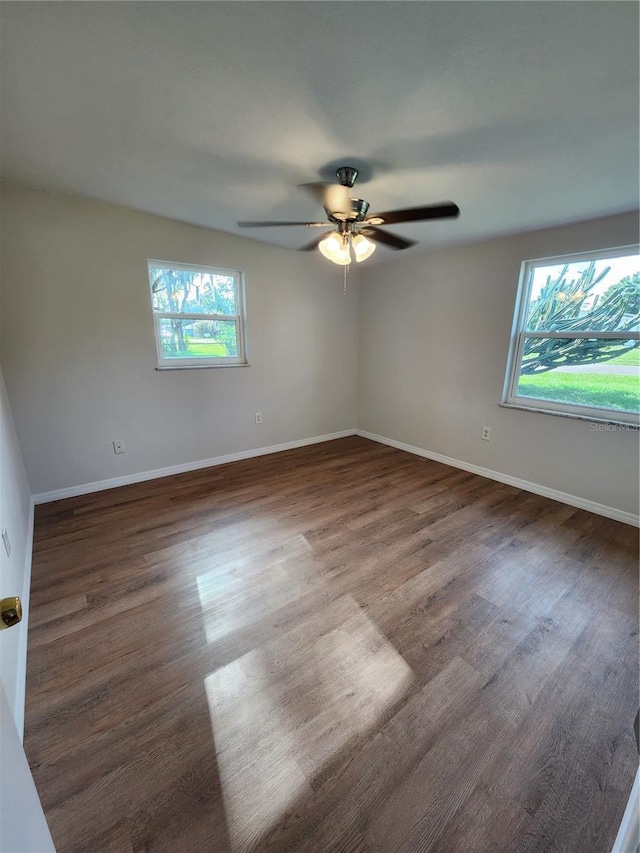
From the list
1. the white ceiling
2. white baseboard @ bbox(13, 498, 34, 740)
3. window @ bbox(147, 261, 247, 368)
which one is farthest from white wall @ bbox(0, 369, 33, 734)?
the white ceiling

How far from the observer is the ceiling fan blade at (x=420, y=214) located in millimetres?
1649

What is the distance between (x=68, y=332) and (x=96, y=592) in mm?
1981

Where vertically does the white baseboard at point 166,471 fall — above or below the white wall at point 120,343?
below

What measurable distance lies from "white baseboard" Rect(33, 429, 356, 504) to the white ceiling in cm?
228

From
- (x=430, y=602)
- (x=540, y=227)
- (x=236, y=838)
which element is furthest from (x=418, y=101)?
(x=236, y=838)

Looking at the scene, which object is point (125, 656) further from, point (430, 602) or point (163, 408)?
point (163, 408)

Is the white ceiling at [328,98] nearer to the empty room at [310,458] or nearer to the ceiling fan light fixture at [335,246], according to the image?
the empty room at [310,458]

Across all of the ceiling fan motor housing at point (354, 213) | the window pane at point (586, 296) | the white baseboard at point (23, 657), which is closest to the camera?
the white baseboard at point (23, 657)

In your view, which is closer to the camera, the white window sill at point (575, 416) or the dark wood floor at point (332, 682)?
the dark wood floor at point (332, 682)

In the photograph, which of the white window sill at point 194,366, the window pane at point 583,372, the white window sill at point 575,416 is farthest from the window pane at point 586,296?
the white window sill at point 194,366

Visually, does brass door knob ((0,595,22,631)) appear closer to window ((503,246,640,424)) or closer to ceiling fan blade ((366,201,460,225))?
ceiling fan blade ((366,201,460,225))

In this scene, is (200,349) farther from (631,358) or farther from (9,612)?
(631,358)

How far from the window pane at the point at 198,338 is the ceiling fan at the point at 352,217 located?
1.45m

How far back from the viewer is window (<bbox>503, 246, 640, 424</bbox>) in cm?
246
